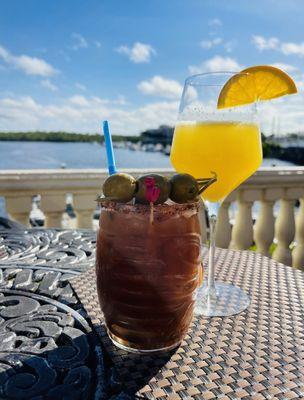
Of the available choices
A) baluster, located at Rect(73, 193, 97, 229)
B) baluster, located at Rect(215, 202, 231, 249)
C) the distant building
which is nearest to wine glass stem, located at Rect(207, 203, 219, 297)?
the distant building

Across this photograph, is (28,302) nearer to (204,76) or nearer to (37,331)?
(37,331)

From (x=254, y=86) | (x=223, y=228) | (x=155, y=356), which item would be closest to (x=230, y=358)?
(x=155, y=356)

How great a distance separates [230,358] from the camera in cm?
63

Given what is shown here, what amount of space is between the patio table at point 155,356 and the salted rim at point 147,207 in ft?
0.74

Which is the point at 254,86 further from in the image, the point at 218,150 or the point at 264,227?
the point at 264,227

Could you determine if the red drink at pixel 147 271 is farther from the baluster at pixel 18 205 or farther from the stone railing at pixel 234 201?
the baluster at pixel 18 205

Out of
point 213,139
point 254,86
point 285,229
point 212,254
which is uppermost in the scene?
point 254,86

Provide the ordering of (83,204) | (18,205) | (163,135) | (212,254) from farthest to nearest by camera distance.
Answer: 1. (83,204)
2. (18,205)
3. (163,135)
4. (212,254)

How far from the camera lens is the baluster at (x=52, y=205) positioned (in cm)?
238

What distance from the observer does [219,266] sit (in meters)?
1.15

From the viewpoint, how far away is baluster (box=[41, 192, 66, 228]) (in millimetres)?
2379

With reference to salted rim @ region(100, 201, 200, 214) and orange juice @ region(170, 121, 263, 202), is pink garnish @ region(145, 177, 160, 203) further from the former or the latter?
orange juice @ region(170, 121, 263, 202)

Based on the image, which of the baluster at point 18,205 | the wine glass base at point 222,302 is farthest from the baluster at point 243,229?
the wine glass base at point 222,302

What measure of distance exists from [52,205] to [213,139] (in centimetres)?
160
